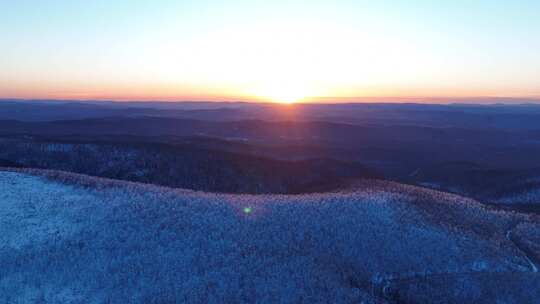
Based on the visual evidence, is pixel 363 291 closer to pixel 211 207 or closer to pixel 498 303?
pixel 498 303

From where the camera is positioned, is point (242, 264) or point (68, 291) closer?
point (68, 291)

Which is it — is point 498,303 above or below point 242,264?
below

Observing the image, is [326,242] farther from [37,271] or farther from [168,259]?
[37,271]

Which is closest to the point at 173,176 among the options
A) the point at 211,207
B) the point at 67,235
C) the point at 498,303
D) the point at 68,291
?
the point at 211,207

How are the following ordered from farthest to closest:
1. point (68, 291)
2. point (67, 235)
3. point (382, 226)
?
point (382, 226) → point (67, 235) → point (68, 291)

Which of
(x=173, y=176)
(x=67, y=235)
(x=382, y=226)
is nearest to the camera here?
Answer: (x=67, y=235)

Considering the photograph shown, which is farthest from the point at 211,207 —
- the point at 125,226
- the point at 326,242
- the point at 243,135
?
the point at 243,135
